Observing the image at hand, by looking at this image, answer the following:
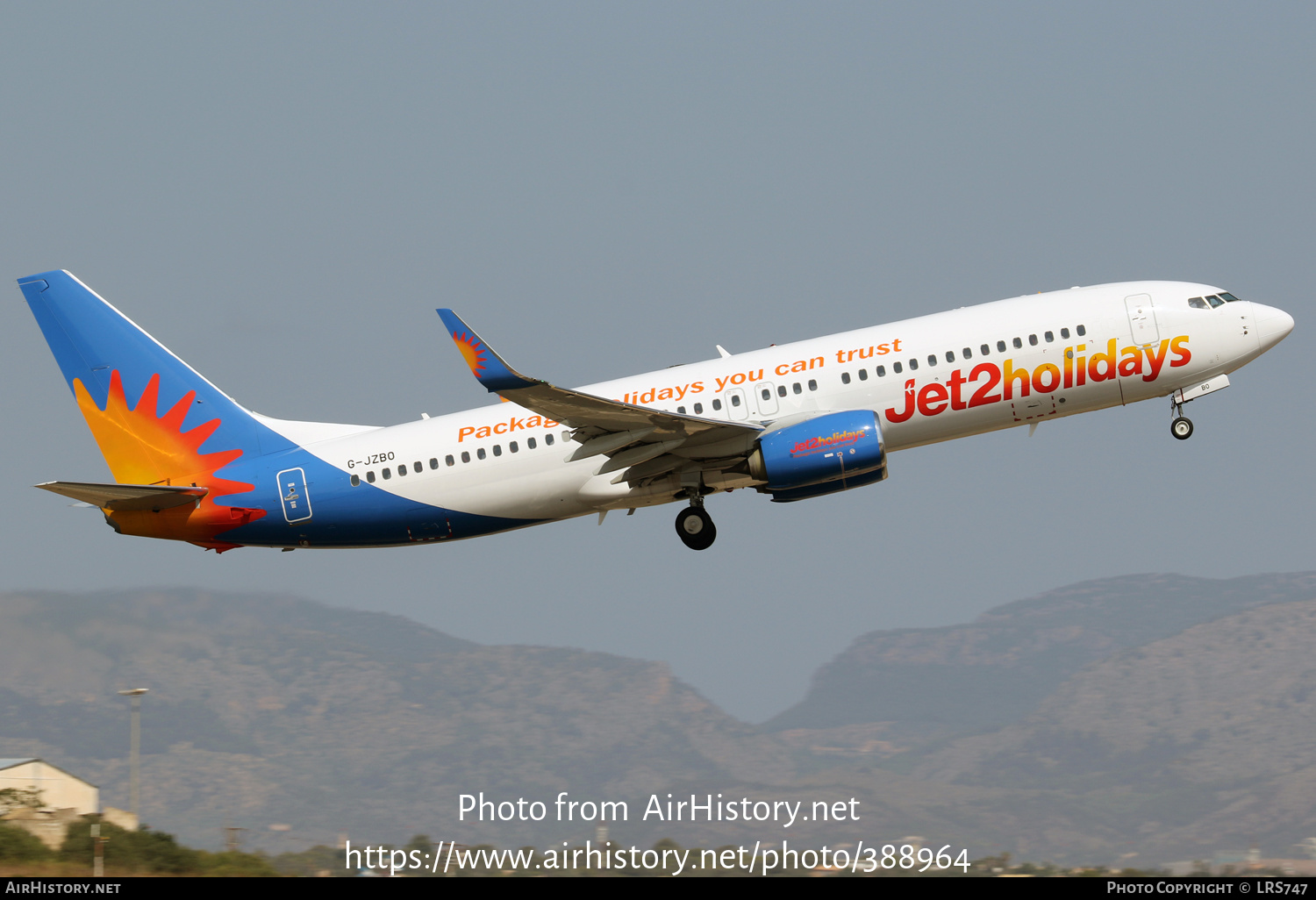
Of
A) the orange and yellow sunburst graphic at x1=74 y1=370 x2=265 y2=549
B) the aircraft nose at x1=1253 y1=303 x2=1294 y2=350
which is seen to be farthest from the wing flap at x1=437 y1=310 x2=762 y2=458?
the aircraft nose at x1=1253 y1=303 x2=1294 y2=350

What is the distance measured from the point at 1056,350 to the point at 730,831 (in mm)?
129180

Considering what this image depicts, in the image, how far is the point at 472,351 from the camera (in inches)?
1193

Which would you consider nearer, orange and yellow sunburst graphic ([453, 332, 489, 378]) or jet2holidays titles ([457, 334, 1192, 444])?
orange and yellow sunburst graphic ([453, 332, 489, 378])

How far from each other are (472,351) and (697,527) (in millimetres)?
9329

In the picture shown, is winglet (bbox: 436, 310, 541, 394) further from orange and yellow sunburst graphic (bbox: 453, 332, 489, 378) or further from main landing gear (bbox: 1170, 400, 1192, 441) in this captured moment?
main landing gear (bbox: 1170, 400, 1192, 441)

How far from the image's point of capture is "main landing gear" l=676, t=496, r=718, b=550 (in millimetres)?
36781

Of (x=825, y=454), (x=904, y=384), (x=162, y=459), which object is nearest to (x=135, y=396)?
(x=162, y=459)

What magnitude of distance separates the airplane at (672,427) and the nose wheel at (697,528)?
0.05 m

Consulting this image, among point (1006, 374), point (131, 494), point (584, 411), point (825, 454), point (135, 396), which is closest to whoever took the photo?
point (584, 411)

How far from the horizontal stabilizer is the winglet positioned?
10.6 metres

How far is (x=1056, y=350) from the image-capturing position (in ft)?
113

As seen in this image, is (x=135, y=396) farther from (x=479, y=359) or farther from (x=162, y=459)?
(x=479, y=359)
